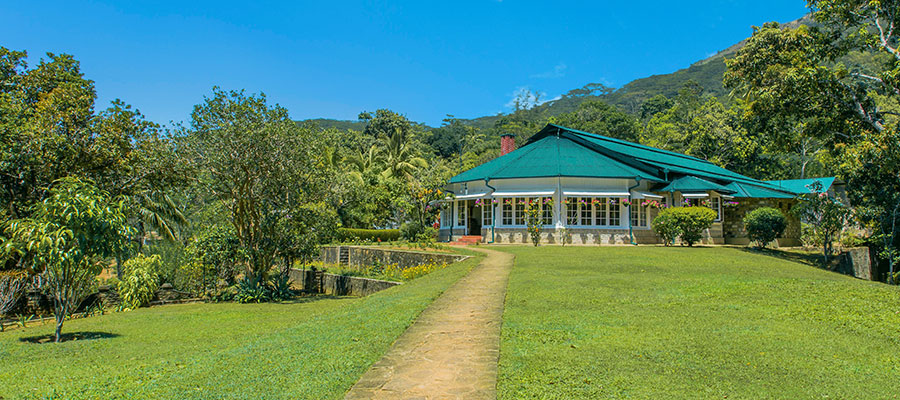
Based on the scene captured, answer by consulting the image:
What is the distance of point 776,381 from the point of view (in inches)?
194

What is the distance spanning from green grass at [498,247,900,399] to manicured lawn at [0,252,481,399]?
5.50 feet

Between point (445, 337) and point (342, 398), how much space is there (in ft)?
7.77

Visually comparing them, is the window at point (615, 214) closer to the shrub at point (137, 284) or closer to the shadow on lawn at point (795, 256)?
the shadow on lawn at point (795, 256)

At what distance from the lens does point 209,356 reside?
6.55m

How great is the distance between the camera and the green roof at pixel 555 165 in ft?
80.9

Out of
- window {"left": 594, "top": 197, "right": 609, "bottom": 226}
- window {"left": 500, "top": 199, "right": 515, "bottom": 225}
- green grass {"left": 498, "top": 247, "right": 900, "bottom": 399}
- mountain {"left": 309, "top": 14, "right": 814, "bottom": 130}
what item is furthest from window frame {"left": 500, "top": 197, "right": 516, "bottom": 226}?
mountain {"left": 309, "top": 14, "right": 814, "bottom": 130}

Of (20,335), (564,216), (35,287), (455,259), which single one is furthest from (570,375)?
(564,216)

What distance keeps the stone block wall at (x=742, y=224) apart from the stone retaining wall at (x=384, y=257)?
15.3 m

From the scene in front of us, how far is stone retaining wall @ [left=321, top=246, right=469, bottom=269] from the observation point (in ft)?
57.8

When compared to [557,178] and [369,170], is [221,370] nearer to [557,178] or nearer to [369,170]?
[557,178]

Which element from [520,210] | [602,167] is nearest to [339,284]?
[520,210]

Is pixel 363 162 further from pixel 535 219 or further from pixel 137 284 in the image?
pixel 137 284

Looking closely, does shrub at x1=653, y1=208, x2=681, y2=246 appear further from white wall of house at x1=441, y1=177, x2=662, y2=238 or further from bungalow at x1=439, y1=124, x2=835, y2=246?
white wall of house at x1=441, y1=177, x2=662, y2=238

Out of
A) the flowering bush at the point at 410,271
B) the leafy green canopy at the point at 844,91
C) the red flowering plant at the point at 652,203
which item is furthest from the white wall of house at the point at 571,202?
the flowering bush at the point at 410,271
